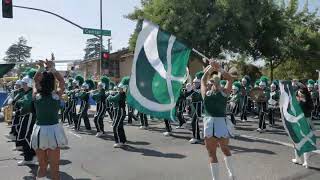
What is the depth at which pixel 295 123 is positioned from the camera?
898cm

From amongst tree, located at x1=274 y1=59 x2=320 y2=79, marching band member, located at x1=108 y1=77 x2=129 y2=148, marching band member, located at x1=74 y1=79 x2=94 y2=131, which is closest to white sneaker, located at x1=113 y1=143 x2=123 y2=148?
marching band member, located at x1=108 y1=77 x2=129 y2=148

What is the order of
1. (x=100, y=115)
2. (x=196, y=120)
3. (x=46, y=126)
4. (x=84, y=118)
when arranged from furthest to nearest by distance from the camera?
(x=84, y=118), (x=100, y=115), (x=196, y=120), (x=46, y=126)

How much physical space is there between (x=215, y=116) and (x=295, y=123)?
8.52 ft

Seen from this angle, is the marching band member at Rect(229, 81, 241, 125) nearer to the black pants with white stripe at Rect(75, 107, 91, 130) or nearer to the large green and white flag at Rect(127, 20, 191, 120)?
the black pants with white stripe at Rect(75, 107, 91, 130)

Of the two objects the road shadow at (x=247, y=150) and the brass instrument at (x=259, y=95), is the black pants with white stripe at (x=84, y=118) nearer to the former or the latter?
the road shadow at (x=247, y=150)

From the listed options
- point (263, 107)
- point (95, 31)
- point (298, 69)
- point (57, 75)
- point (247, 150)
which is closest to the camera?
point (57, 75)

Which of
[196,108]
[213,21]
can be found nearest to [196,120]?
[196,108]

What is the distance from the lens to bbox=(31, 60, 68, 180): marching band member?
6414 mm

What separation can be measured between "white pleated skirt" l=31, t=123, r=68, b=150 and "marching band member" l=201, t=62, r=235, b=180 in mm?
2226

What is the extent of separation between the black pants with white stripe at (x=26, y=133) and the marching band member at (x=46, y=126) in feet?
8.97

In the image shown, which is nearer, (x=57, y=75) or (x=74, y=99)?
(x=57, y=75)

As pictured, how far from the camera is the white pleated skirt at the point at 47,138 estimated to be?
20.9 ft

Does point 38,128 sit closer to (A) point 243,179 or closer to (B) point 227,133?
(B) point 227,133

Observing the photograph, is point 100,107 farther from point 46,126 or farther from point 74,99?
point 46,126
